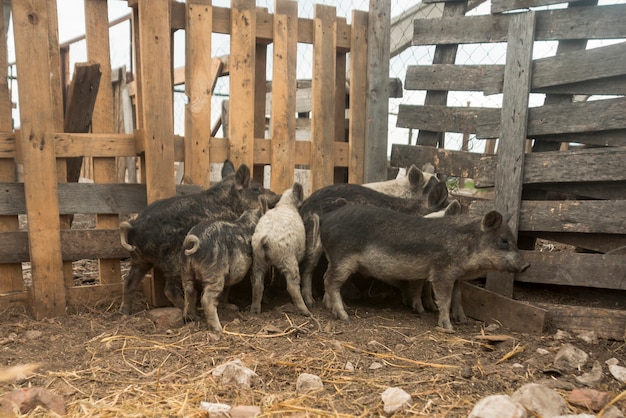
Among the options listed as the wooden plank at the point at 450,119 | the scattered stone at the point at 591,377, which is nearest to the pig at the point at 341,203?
the wooden plank at the point at 450,119

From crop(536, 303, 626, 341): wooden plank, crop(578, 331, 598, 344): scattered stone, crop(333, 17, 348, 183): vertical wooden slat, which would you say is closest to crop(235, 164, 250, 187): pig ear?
crop(333, 17, 348, 183): vertical wooden slat

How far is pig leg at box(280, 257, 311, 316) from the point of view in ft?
16.4

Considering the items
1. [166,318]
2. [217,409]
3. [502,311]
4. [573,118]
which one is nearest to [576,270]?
[502,311]

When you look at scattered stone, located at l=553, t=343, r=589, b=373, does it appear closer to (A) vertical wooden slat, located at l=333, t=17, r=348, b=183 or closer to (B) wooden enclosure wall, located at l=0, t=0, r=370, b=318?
(B) wooden enclosure wall, located at l=0, t=0, r=370, b=318

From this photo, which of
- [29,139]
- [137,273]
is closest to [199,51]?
[29,139]

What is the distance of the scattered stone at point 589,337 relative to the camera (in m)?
4.62

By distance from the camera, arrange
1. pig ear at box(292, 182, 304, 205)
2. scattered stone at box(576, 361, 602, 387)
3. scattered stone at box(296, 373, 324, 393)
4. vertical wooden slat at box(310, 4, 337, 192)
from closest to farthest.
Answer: scattered stone at box(296, 373, 324, 393) < scattered stone at box(576, 361, 602, 387) < pig ear at box(292, 182, 304, 205) < vertical wooden slat at box(310, 4, 337, 192)

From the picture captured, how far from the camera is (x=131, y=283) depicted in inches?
200

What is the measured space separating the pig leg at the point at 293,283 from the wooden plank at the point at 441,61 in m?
2.11

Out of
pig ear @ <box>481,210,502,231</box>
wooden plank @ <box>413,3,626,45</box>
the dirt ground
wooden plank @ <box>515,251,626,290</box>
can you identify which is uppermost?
wooden plank @ <box>413,3,626,45</box>

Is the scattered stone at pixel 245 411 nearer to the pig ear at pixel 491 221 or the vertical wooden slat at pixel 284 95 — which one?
the pig ear at pixel 491 221

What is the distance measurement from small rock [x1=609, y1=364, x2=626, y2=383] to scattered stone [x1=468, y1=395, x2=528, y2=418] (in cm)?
106

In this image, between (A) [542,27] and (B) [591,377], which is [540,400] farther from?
(A) [542,27]

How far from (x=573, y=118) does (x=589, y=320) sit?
1.60 meters
